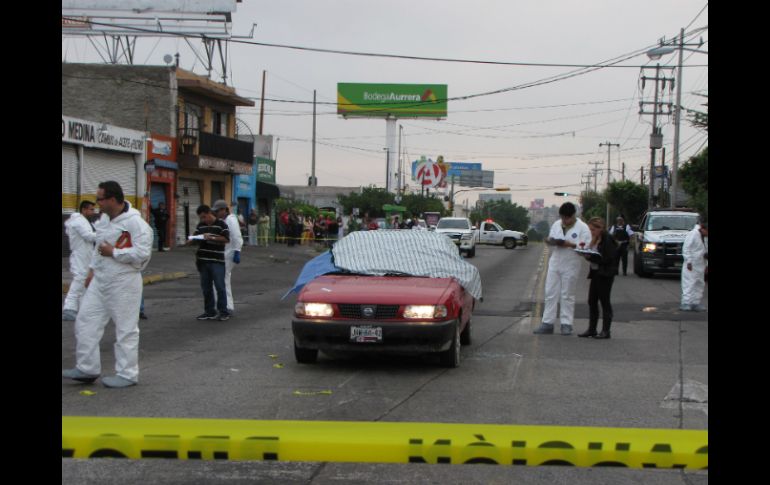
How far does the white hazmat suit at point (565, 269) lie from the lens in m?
11.6

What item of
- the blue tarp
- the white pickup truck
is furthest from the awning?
the blue tarp

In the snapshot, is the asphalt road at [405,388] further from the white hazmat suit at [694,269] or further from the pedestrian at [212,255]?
the white hazmat suit at [694,269]

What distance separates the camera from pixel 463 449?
333 centimetres

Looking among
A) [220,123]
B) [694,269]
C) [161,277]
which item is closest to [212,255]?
[694,269]

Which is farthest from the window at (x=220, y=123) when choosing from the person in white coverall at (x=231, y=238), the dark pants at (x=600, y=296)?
the dark pants at (x=600, y=296)

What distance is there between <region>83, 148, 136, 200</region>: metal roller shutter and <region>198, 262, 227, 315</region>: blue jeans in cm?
1469

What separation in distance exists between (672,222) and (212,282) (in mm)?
16270

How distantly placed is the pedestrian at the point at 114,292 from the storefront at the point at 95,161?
696 inches

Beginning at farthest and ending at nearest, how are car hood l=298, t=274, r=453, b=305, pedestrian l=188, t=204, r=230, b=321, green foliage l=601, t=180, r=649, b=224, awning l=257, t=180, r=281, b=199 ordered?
green foliage l=601, t=180, r=649, b=224 → awning l=257, t=180, r=281, b=199 → pedestrian l=188, t=204, r=230, b=321 → car hood l=298, t=274, r=453, b=305

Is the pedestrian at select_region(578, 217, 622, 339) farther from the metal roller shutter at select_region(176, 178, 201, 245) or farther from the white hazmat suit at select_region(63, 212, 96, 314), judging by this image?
the metal roller shutter at select_region(176, 178, 201, 245)

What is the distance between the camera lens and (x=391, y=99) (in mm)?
89375

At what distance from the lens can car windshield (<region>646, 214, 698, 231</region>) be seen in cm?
2498

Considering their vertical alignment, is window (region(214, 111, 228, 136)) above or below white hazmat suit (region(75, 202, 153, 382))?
above
